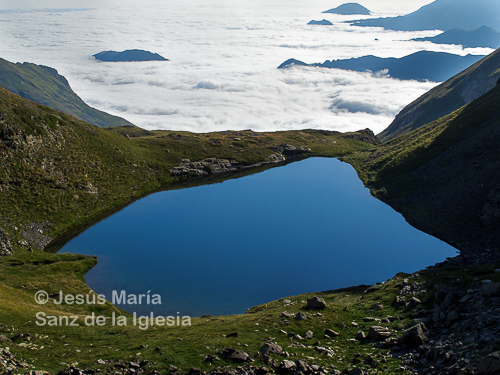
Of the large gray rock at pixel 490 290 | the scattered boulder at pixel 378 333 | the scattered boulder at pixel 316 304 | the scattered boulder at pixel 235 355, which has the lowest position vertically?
the scattered boulder at pixel 235 355

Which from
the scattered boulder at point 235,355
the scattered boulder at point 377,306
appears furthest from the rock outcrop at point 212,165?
the scattered boulder at point 235,355

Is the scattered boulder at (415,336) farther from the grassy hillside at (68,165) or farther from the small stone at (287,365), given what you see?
the grassy hillside at (68,165)

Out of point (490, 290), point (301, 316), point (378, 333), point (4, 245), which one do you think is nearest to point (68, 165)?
point (4, 245)

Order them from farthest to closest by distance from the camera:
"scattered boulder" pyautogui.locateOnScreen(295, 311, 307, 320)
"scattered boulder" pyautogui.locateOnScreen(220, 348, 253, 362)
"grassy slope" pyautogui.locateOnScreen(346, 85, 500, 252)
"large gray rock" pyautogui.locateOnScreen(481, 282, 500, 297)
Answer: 1. "grassy slope" pyautogui.locateOnScreen(346, 85, 500, 252)
2. "scattered boulder" pyautogui.locateOnScreen(295, 311, 307, 320)
3. "large gray rock" pyautogui.locateOnScreen(481, 282, 500, 297)
4. "scattered boulder" pyautogui.locateOnScreen(220, 348, 253, 362)

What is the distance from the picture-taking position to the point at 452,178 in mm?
84438

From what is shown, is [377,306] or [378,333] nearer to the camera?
[378,333]

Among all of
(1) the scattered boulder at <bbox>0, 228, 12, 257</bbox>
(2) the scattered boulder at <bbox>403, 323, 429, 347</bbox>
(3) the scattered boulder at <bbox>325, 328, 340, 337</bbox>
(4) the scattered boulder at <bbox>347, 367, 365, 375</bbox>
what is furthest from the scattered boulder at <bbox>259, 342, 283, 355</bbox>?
(1) the scattered boulder at <bbox>0, 228, 12, 257</bbox>

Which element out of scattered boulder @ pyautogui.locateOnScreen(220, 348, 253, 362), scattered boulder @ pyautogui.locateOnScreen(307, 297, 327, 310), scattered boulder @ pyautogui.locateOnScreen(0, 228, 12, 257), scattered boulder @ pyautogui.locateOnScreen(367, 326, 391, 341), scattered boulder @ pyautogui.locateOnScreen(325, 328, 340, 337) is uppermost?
scattered boulder @ pyautogui.locateOnScreen(0, 228, 12, 257)

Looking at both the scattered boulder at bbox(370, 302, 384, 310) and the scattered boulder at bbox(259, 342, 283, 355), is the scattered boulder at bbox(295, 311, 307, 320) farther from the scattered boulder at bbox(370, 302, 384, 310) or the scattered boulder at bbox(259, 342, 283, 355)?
the scattered boulder at bbox(370, 302, 384, 310)

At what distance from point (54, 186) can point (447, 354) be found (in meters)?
81.9

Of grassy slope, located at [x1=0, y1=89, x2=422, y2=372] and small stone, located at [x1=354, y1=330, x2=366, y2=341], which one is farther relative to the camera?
small stone, located at [x1=354, y1=330, x2=366, y2=341]

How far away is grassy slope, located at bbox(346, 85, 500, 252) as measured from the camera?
70.8m

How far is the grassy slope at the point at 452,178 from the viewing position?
70812mm

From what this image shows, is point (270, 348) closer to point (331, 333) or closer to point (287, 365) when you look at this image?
point (287, 365)
